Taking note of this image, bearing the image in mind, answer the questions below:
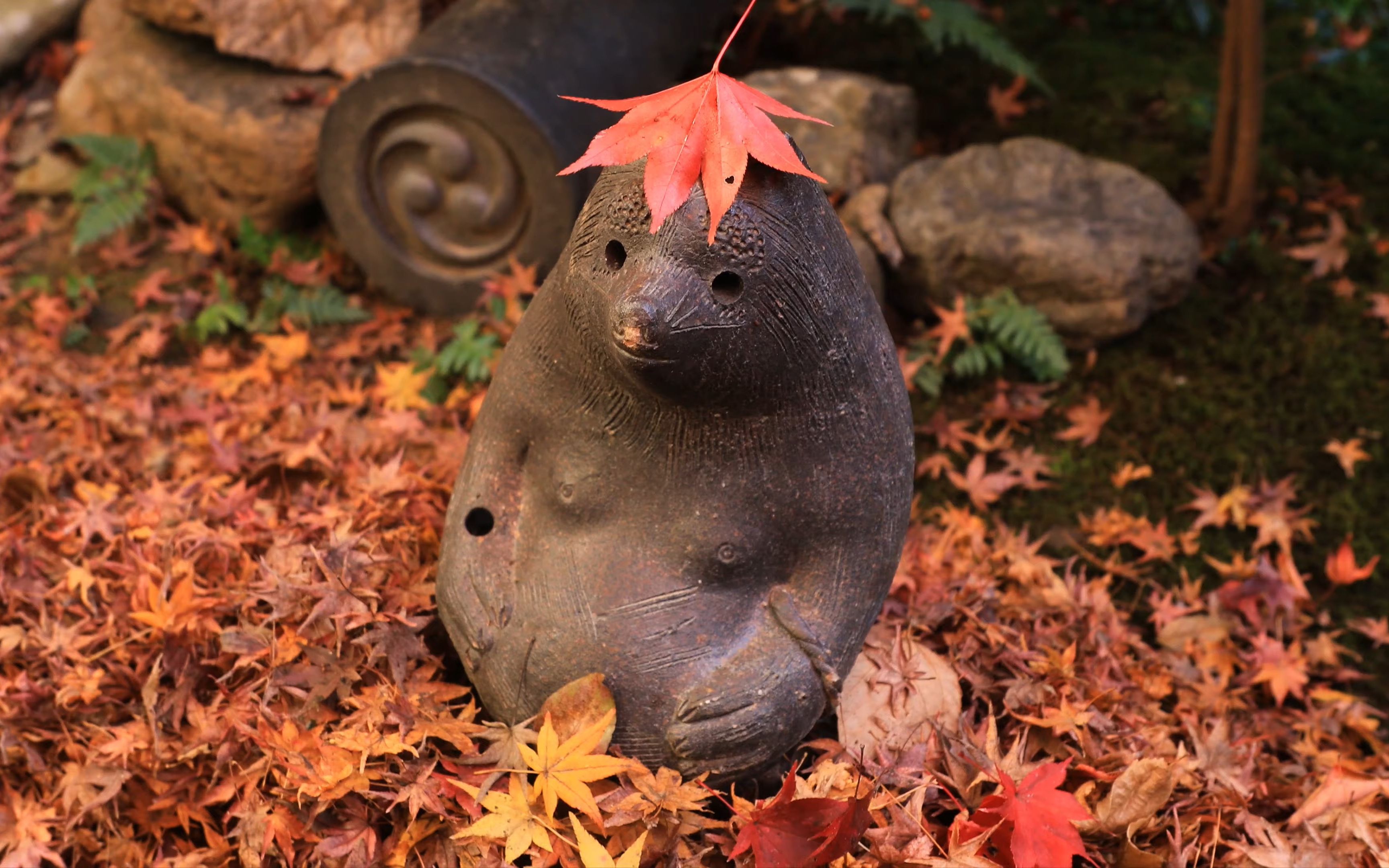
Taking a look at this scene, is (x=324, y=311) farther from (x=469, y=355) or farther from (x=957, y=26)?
(x=957, y=26)

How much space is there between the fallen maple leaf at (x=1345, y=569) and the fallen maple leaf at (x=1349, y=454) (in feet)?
1.25

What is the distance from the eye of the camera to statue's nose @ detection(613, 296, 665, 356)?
6.18 ft

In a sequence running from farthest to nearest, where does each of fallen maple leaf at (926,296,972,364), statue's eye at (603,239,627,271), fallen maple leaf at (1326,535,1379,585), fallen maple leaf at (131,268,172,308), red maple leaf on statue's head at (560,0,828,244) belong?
fallen maple leaf at (131,268,172,308), fallen maple leaf at (926,296,972,364), fallen maple leaf at (1326,535,1379,585), statue's eye at (603,239,627,271), red maple leaf on statue's head at (560,0,828,244)

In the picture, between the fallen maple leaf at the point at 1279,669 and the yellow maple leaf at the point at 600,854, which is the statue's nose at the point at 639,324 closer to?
the yellow maple leaf at the point at 600,854

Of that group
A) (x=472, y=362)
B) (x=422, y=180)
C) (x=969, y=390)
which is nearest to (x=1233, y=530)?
(x=969, y=390)

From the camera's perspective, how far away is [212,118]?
479 centimetres

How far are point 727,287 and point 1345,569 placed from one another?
2.64 m

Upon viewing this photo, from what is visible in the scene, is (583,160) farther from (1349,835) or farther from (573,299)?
(1349,835)

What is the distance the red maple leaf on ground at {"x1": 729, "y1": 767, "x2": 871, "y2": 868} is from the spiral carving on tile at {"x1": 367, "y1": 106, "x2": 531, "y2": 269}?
2916 millimetres

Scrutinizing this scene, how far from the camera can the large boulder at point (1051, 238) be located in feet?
14.0

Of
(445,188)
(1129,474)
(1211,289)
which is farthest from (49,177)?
(1211,289)

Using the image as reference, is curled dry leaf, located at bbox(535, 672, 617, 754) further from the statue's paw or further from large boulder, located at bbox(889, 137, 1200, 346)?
large boulder, located at bbox(889, 137, 1200, 346)

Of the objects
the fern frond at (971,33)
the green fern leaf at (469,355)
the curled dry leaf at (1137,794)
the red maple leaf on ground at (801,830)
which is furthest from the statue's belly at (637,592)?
the fern frond at (971,33)

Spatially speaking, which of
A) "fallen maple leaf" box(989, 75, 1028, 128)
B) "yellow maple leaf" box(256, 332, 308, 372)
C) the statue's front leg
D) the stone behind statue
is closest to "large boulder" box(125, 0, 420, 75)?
"yellow maple leaf" box(256, 332, 308, 372)
